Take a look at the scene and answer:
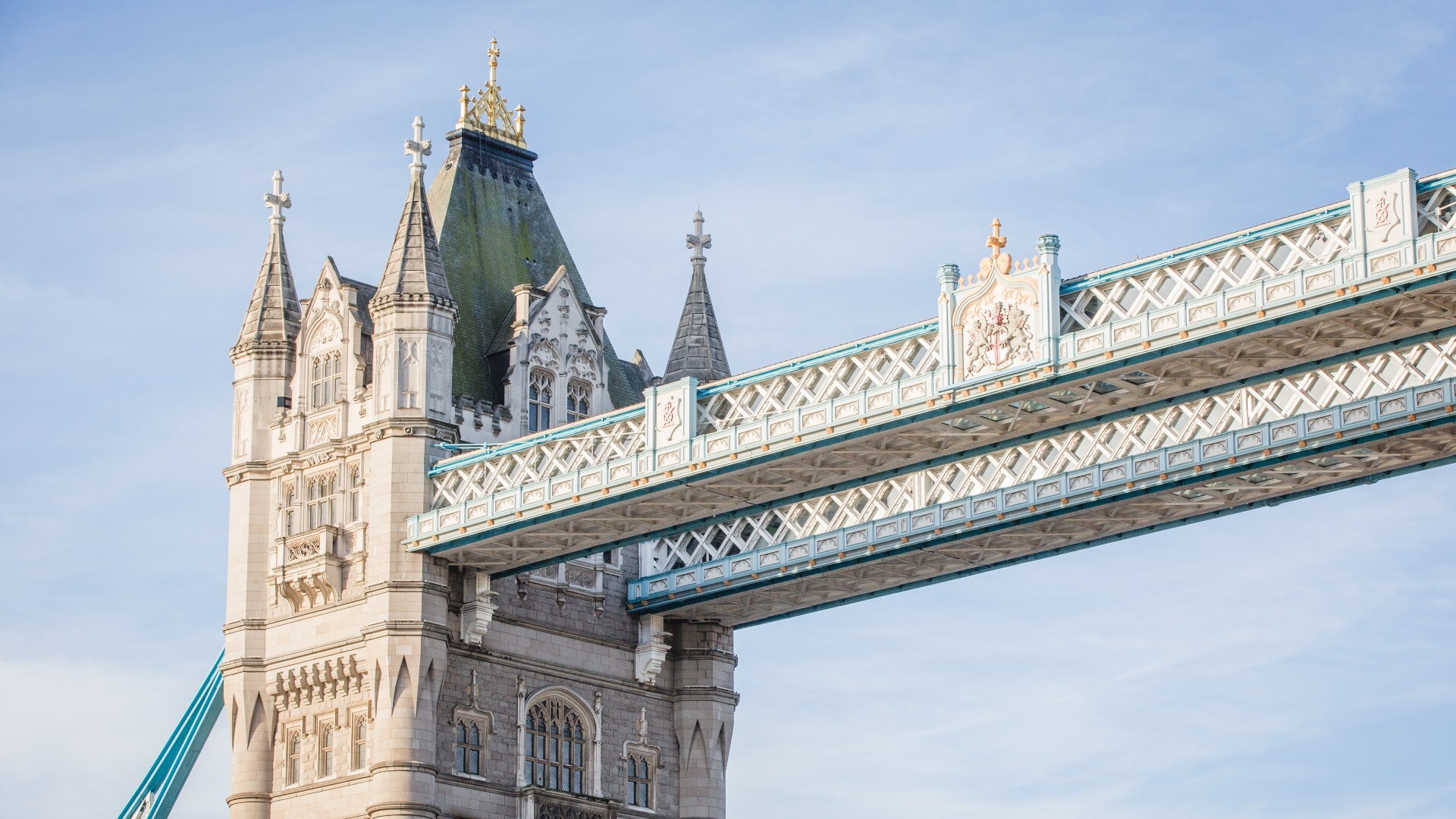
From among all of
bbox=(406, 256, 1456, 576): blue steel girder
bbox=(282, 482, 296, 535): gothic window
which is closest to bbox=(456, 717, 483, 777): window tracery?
bbox=(406, 256, 1456, 576): blue steel girder

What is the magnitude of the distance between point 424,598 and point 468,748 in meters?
4.22

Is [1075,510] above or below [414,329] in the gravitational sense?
below

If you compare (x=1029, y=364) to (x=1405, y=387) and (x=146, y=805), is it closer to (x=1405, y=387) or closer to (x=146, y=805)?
(x=1405, y=387)

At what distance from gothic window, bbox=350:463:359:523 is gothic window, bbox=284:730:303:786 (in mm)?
5878

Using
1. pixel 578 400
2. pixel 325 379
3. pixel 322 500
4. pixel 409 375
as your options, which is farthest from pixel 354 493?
pixel 578 400

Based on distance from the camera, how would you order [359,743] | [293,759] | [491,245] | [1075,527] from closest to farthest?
[1075,527] → [359,743] → [293,759] → [491,245]

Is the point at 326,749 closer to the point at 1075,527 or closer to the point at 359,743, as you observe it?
the point at 359,743

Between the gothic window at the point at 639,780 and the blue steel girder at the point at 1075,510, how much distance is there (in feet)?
13.3

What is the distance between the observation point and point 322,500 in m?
73.5

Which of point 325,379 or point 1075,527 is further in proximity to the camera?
point 325,379

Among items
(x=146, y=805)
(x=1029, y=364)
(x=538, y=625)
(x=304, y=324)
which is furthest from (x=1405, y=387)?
(x=146, y=805)

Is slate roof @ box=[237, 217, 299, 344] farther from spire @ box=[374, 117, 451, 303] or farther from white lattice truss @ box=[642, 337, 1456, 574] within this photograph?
white lattice truss @ box=[642, 337, 1456, 574]

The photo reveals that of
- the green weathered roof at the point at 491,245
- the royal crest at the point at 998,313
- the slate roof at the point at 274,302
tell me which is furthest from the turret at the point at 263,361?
the royal crest at the point at 998,313

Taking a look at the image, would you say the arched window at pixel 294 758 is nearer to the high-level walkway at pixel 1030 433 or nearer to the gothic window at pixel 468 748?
the gothic window at pixel 468 748
